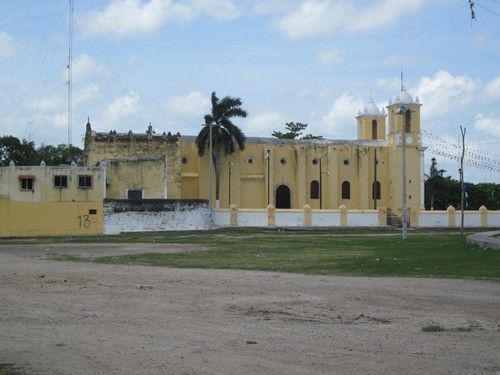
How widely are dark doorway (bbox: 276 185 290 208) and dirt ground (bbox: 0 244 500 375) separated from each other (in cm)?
4732

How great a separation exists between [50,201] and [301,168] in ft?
79.2

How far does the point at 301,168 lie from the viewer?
65500 mm

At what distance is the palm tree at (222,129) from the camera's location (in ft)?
202

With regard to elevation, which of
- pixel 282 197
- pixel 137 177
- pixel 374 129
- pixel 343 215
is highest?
pixel 374 129

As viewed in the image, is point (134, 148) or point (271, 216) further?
point (134, 148)

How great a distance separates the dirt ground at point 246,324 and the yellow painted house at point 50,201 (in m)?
29.9

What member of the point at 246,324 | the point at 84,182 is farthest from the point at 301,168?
the point at 246,324

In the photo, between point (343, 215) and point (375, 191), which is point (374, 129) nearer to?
point (375, 191)

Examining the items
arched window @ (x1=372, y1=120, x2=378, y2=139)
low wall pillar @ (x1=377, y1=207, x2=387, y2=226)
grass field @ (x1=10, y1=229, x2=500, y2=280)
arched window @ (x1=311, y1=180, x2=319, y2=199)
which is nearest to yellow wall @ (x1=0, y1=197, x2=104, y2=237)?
grass field @ (x1=10, y1=229, x2=500, y2=280)

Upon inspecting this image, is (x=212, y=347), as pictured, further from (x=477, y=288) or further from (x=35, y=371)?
(x=477, y=288)

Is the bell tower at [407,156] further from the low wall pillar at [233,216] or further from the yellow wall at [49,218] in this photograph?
the yellow wall at [49,218]

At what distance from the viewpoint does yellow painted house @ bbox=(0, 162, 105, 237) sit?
48000mm

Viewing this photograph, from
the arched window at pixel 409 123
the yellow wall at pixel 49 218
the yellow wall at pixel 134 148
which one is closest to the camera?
the yellow wall at pixel 49 218

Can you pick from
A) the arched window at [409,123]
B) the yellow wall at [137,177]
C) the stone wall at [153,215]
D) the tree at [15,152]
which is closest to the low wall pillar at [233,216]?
the stone wall at [153,215]
